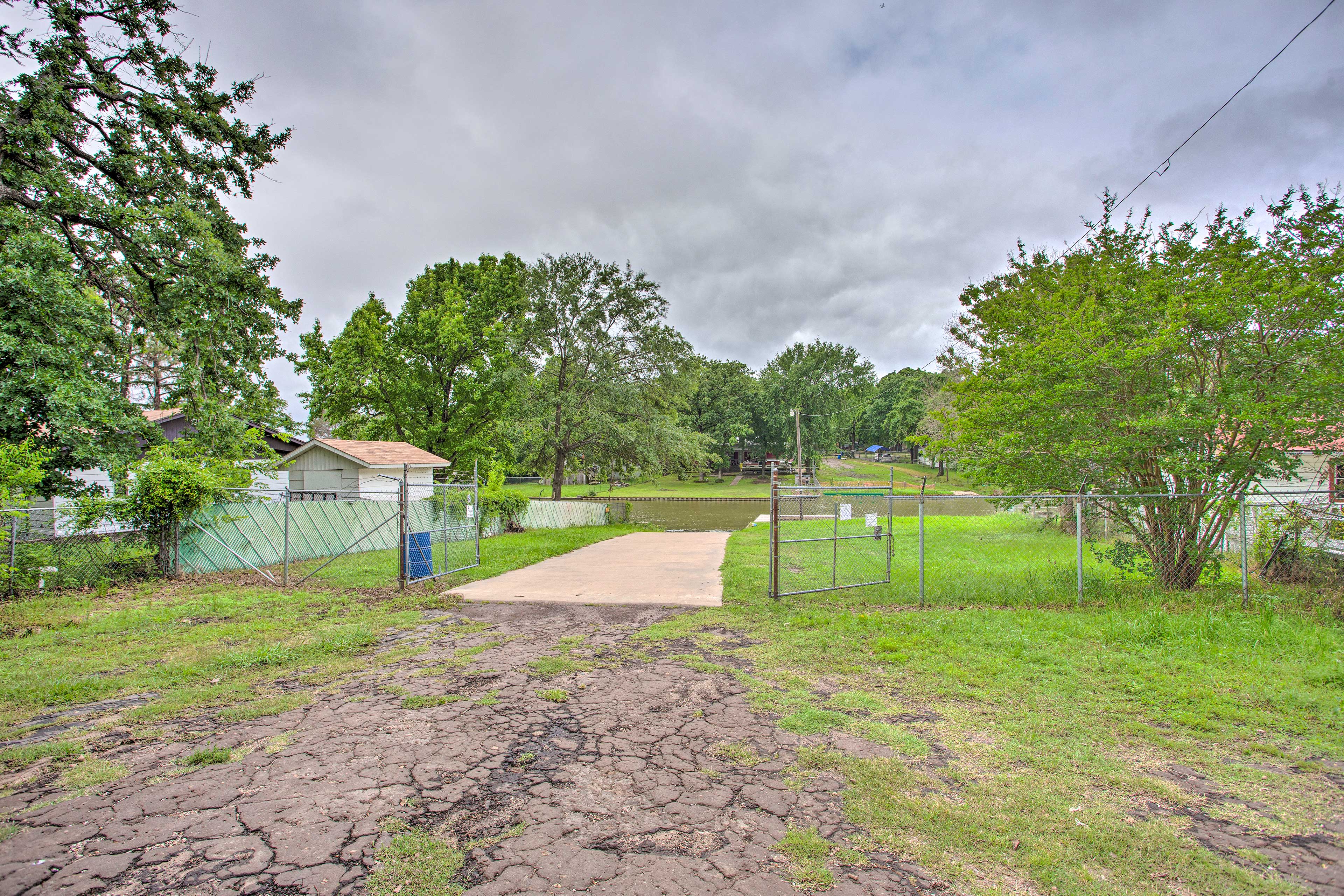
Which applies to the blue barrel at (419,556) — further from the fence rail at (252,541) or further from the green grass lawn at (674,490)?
the green grass lawn at (674,490)

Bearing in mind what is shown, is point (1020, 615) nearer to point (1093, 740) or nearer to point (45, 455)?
point (1093, 740)

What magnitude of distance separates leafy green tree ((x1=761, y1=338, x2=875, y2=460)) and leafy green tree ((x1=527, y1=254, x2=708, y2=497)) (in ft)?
102

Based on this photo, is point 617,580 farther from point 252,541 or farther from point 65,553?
point 65,553

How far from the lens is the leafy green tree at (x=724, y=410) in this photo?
208 feet

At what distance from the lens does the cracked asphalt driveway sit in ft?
8.91

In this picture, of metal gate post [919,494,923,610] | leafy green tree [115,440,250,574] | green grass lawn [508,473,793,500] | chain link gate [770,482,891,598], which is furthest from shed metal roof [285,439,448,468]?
green grass lawn [508,473,793,500]

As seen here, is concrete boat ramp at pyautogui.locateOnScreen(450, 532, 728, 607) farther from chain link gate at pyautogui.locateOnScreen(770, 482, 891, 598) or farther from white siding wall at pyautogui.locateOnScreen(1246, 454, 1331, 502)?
white siding wall at pyautogui.locateOnScreen(1246, 454, 1331, 502)

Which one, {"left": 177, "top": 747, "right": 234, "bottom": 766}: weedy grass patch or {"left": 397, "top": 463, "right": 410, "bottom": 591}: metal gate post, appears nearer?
{"left": 177, "top": 747, "right": 234, "bottom": 766}: weedy grass patch

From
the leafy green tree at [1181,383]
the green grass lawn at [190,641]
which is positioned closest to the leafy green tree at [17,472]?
the green grass lawn at [190,641]

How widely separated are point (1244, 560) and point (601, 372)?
82.6ft

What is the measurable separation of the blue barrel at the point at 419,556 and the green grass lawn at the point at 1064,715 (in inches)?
218

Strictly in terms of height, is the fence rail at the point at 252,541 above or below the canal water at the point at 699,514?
above

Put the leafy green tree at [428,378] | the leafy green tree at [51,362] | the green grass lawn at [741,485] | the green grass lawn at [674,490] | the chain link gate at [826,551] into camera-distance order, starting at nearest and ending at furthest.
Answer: the chain link gate at [826,551], the leafy green tree at [51,362], the leafy green tree at [428,378], the green grass lawn at [741,485], the green grass lawn at [674,490]

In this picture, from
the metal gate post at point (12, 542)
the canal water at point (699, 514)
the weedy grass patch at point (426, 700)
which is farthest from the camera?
the canal water at point (699, 514)
